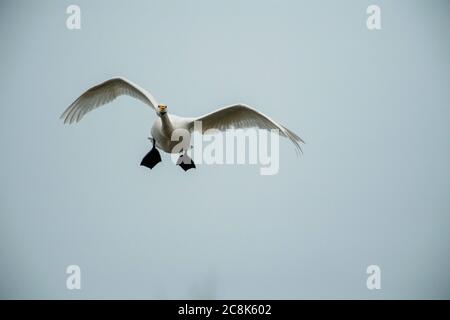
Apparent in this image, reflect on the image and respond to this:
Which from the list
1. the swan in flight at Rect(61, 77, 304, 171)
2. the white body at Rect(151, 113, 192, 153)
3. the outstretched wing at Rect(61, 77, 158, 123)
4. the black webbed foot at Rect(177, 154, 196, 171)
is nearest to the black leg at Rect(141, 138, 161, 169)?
the swan in flight at Rect(61, 77, 304, 171)

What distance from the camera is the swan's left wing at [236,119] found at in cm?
1315

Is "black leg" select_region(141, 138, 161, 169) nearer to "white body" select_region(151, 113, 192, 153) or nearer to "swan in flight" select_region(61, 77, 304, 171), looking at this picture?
"swan in flight" select_region(61, 77, 304, 171)

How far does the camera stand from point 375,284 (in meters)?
19.1

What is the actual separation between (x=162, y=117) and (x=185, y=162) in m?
1.77

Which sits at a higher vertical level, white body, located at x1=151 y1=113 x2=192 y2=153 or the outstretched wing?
the outstretched wing

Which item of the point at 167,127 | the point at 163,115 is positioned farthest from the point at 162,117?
the point at 167,127

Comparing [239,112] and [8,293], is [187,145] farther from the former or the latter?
[8,293]

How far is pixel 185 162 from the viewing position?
14.6 metres

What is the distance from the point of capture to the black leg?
575 inches

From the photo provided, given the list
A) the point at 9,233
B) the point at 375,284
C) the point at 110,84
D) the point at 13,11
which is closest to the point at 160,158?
the point at 110,84

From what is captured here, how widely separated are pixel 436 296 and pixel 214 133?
28.2 m

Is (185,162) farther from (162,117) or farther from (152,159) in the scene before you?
(162,117)

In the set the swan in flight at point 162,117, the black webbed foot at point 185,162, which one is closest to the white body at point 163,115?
the swan in flight at point 162,117

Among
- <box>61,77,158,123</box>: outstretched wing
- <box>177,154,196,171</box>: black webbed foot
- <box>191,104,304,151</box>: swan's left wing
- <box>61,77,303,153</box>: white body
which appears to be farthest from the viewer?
<box>177,154,196,171</box>: black webbed foot
